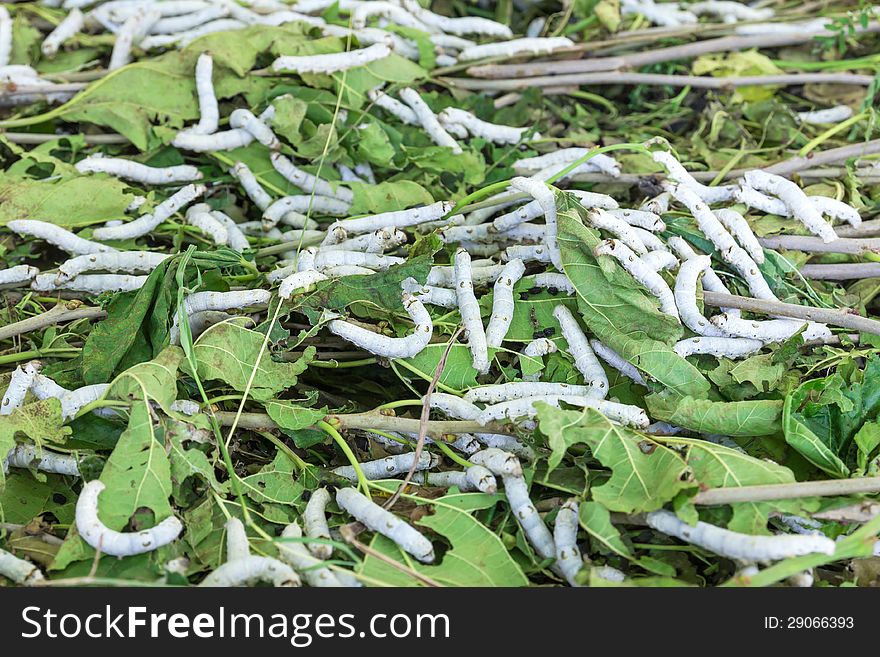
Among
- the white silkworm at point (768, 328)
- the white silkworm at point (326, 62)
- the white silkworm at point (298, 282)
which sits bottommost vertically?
the white silkworm at point (768, 328)

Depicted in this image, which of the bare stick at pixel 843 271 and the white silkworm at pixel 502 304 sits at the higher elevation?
the bare stick at pixel 843 271

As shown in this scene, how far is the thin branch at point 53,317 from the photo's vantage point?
186 centimetres

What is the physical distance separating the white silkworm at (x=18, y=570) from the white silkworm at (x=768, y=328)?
1.54 meters

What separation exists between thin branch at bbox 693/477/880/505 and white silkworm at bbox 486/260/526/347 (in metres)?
0.59

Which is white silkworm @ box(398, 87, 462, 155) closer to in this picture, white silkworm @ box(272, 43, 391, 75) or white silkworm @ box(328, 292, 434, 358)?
white silkworm @ box(272, 43, 391, 75)

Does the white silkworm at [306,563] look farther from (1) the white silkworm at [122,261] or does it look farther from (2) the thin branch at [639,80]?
(2) the thin branch at [639,80]

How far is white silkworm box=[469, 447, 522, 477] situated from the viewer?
5.12 ft

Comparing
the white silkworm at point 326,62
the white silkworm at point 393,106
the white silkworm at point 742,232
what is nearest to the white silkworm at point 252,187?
the white silkworm at point 326,62

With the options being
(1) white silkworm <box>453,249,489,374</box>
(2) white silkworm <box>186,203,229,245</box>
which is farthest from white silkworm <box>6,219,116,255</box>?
(1) white silkworm <box>453,249,489,374</box>

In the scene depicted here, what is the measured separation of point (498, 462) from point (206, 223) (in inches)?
45.3

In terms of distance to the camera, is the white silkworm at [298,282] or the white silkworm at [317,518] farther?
the white silkworm at [298,282]

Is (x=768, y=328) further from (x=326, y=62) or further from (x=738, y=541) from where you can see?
(x=326, y=62)
